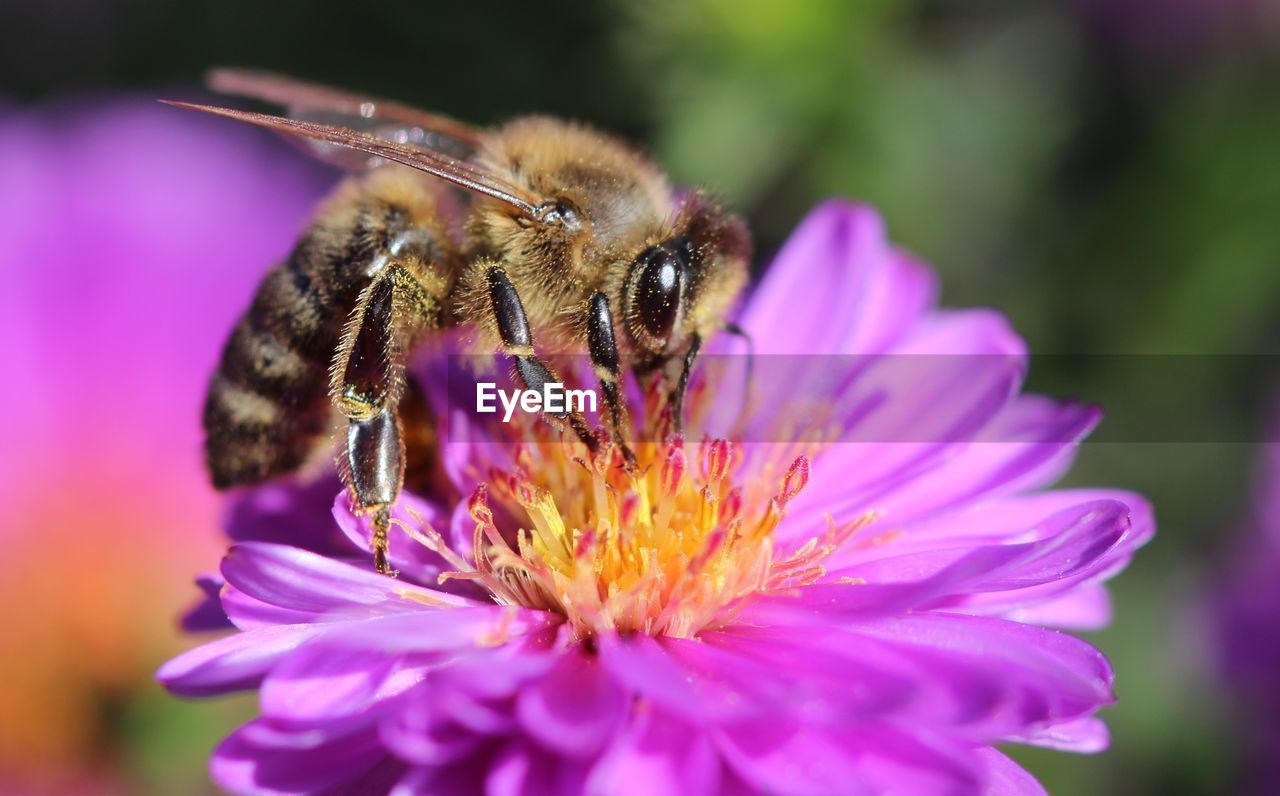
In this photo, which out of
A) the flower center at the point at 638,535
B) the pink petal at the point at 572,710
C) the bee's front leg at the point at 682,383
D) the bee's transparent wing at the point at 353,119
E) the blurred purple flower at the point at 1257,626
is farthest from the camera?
the blurred purple flower at the point at 1257,626

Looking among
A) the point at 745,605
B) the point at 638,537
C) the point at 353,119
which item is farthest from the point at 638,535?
the point at 353,119

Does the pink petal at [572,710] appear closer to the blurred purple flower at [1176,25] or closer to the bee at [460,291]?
the bee at [460,291]

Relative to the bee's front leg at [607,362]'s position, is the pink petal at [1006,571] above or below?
below

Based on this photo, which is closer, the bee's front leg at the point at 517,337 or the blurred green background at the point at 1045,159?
the bee's front leg at the point at 517,337

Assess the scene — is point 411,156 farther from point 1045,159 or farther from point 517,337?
point 1045,159

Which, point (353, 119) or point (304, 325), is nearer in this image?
point (304, 325)

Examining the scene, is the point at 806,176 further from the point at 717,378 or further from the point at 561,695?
the point at 561,695

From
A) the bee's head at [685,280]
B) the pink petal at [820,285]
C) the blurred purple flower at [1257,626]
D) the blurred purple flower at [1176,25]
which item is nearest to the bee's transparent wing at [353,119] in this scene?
the bee's head at [685,280]
